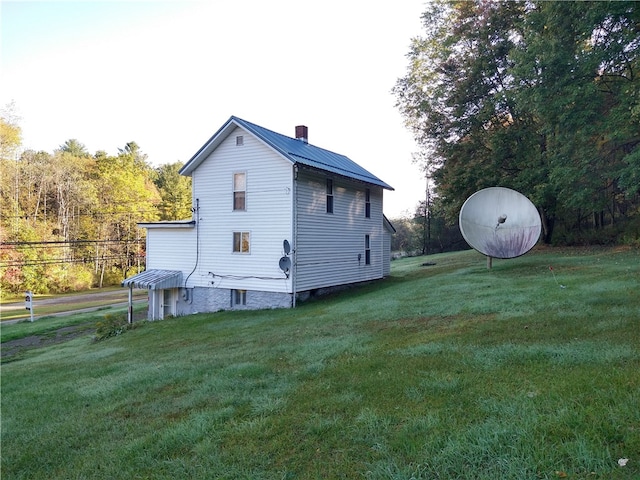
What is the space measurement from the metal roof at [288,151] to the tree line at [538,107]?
7.68 meters

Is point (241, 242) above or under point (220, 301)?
above

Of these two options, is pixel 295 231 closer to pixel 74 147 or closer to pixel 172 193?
pixel 172 193

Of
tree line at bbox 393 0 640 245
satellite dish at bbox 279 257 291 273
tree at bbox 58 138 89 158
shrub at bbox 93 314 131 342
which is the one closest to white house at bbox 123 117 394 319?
satellite dish at bbox 279 257 291 273

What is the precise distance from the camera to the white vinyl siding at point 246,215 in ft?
47.4

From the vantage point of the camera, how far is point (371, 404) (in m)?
3.93

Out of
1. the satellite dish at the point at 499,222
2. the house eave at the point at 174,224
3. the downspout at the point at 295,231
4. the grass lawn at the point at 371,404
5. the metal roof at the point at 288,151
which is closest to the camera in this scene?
the grass lawn at the point at 371,404

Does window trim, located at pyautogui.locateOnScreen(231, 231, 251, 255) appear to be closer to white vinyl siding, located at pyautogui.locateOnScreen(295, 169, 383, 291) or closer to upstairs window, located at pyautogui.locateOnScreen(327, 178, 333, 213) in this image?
white vinyl siding, located at pyautogui.locateOnScreen(295, 169, 383, 291)

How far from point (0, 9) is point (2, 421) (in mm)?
6476

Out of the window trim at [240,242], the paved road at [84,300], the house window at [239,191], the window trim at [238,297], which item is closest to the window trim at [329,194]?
the house window at [239,191]

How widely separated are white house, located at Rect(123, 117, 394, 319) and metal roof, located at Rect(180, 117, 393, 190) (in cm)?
4

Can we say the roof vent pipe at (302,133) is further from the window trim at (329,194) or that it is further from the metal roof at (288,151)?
the window trim at (329,194)

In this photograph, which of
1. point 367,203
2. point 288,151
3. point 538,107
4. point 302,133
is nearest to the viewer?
point 288,151

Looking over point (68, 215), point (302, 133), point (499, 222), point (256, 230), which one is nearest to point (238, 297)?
point (256, 230)

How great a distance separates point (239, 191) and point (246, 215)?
103 cm
